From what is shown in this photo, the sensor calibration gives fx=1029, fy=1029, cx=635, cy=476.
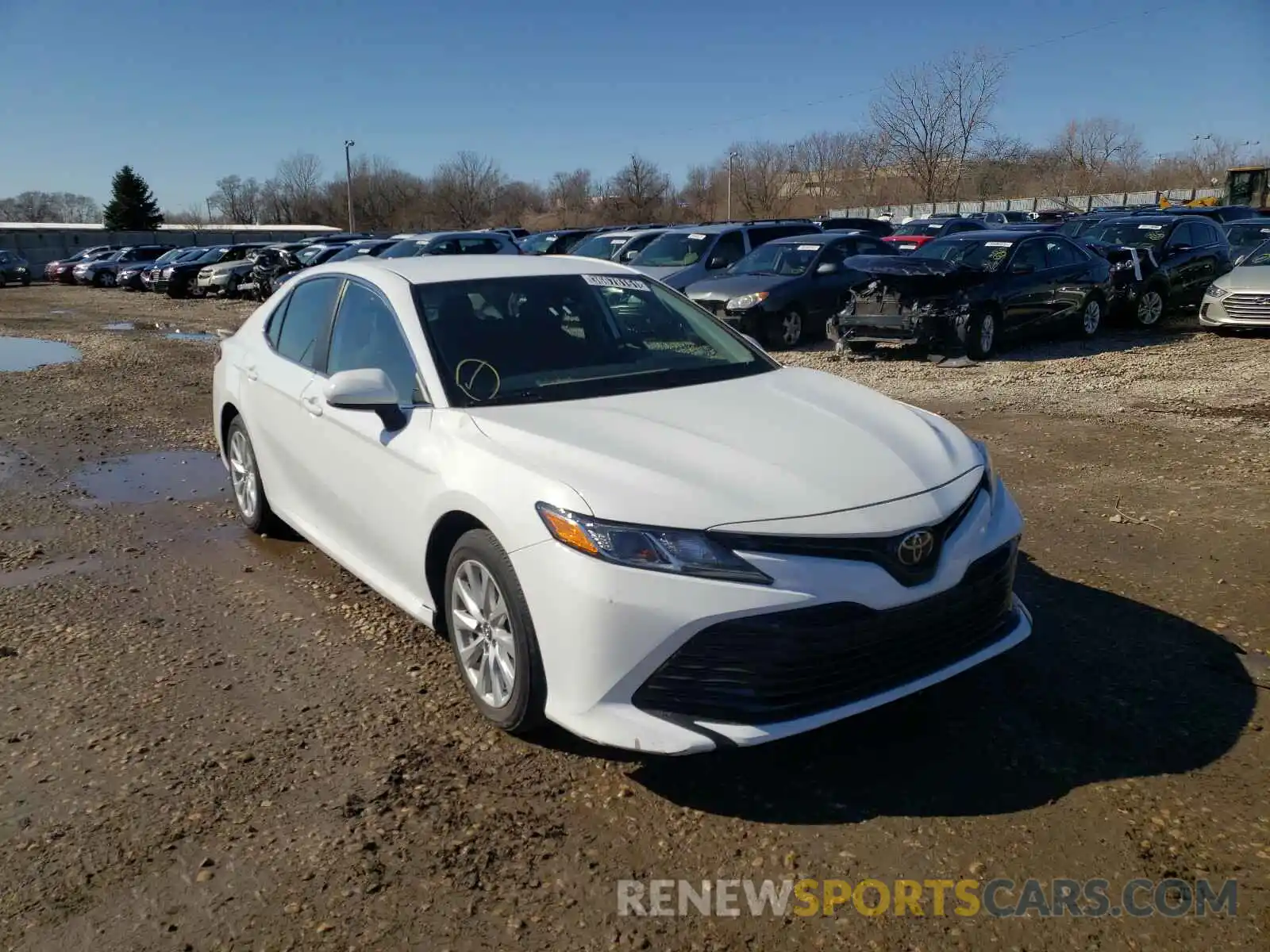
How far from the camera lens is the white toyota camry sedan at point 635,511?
9.85 ft

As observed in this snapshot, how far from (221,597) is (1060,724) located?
3.81 metres

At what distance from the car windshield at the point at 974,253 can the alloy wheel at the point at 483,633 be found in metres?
10.5

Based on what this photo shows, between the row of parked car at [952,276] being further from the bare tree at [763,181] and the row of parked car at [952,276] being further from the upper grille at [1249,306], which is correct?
the bare tree at [763,181]

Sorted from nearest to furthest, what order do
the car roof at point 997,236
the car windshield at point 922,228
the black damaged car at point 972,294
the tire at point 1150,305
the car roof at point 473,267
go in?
the car roof at point 473,267 < the black damaged car at point 972,294 < the car roof at point 997,236 < the tire at point 1150,305 < the car windshield at point 922,228

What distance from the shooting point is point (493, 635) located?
11.6 feet

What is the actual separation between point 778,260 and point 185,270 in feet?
72.4

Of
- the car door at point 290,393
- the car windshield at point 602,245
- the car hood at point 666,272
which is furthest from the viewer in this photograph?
the car windshield at point 602,245

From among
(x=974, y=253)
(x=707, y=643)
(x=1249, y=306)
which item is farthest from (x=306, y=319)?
(x=1249, y=306)

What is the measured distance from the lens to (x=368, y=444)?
4180 millimetres

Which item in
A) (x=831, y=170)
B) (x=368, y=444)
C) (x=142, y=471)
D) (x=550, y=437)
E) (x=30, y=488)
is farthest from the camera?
(x=831, y=170)

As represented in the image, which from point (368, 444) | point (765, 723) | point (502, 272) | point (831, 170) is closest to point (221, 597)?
point (368, 444)

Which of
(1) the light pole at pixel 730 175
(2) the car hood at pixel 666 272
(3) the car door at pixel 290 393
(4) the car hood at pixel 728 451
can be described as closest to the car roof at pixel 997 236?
(2) the car hood at pixel 666 272

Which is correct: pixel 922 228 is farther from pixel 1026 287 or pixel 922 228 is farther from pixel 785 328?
pixel 1026 287

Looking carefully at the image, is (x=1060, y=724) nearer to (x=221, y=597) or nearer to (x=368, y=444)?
(x=368, y=444)
